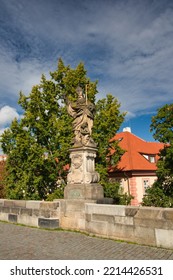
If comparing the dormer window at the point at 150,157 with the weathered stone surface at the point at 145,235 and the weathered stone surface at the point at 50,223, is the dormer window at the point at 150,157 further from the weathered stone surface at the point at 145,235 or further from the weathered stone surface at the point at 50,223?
the weathered stone surface at the point at 145,235

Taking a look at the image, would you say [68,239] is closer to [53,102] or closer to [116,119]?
[116,119]

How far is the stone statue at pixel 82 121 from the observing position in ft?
23.8

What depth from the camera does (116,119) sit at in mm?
14117

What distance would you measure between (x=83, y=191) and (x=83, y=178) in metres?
0.39

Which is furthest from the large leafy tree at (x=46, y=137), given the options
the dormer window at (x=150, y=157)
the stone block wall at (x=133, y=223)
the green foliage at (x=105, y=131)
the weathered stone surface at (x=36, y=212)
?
the dormer window at (x=150, y=157)

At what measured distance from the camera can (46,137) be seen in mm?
14234

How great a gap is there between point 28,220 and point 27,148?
6432 mm

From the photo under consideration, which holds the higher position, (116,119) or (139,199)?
(116,119)

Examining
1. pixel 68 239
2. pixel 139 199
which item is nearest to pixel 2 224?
pixel 68 239

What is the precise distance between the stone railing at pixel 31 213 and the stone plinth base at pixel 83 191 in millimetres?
528

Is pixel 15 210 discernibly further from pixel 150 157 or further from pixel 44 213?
pixel 150 157

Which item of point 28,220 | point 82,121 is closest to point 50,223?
point 28,220

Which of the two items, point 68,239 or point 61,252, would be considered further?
point 68,239

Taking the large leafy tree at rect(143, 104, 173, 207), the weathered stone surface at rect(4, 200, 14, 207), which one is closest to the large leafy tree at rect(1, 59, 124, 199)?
the large leafy tree at rect(143, 104, 173, 207)
